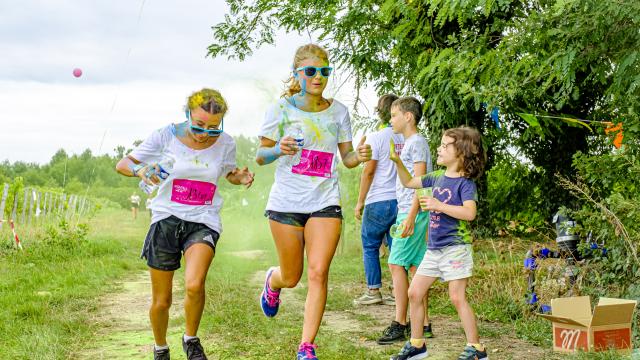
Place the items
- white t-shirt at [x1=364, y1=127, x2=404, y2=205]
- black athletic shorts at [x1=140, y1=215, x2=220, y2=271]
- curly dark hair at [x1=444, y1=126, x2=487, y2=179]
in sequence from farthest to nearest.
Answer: white t-shirt at [x1=364, y1=127, x2=404, y2=205], curly dark hair at [x1=444, y1=126, x2=487, y2=179], black athletic shorts at [x1=140, y1=215, x2=220, y2=271]

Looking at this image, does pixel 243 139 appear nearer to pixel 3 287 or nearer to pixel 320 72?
pixel 3 287

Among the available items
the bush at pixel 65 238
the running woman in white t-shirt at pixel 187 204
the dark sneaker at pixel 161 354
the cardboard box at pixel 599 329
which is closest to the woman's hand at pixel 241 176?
the running woman in white t-shirt at pixel 187 204

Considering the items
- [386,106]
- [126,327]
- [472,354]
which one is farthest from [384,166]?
[126,327]

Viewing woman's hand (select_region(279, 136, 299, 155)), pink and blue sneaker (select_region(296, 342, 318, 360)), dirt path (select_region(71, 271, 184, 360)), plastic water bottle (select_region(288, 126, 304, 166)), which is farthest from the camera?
dirt path (select_region(71, 271, 184, 360))

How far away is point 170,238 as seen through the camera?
510 cm

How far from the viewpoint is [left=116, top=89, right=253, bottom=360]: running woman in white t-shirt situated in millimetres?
5055

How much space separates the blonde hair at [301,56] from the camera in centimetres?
516

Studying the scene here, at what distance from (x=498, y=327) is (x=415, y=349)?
1.63m

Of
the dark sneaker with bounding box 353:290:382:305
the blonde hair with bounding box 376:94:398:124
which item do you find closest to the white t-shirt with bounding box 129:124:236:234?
the blonde hair with bounding box 376:94:398:124

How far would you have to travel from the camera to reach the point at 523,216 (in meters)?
14.2

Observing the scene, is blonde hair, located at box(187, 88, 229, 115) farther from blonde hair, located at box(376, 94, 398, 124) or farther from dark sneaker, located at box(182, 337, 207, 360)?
blonde hair, located at box(376, 94, 398, 124)

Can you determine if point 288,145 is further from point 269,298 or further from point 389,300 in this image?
point 389,300

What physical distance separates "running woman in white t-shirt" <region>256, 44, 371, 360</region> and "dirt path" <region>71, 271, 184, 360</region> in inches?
63.0

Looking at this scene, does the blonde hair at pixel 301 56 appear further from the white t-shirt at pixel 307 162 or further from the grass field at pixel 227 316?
the grass field at pixel 227 316
